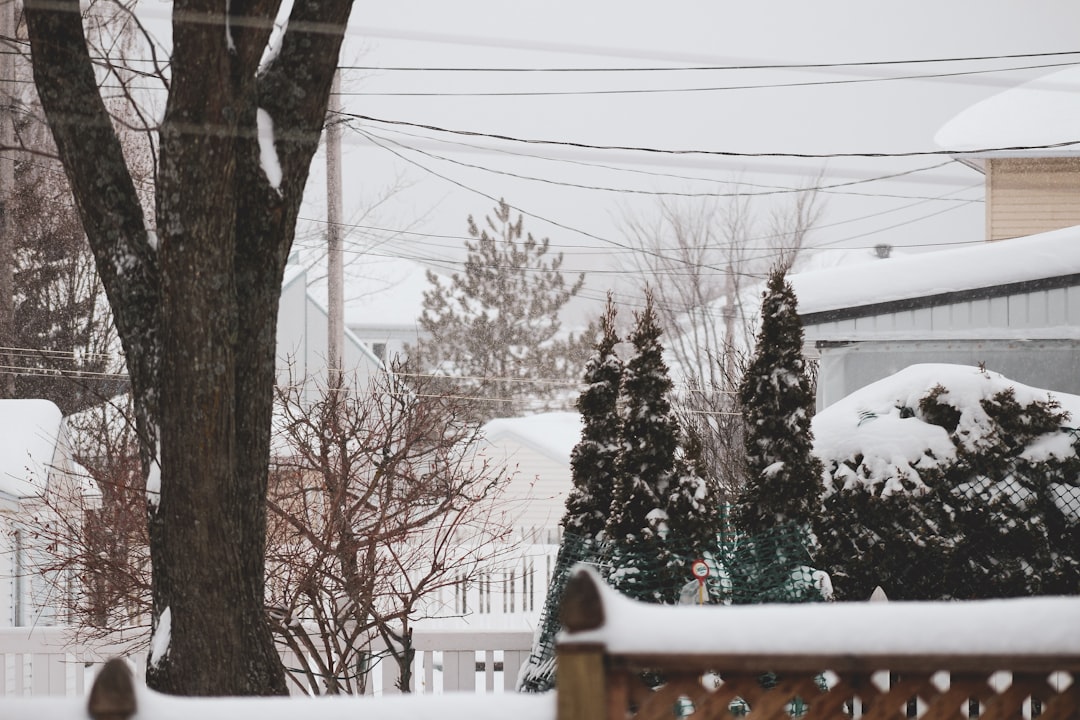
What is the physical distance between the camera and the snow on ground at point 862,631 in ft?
7.11

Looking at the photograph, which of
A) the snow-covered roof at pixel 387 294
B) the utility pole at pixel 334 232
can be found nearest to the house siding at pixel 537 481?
the utility pole at pixel 334 232

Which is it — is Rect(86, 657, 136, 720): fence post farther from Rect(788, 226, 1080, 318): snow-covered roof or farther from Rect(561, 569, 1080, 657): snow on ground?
Rect(788, 226, 1080, 318): snow-covered roof

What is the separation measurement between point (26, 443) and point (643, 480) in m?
7.25

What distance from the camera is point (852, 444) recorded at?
7109 millimetres

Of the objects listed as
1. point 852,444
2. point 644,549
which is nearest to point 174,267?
point 644,549

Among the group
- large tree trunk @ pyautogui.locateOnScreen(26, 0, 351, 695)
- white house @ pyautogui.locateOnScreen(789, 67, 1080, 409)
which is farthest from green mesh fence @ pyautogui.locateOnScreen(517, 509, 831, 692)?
white house @ pyautogui.locateOnScreen(789, 67, 1080, 409)

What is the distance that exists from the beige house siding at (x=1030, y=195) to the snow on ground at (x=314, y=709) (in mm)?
13879

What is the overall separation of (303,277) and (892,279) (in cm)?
1953

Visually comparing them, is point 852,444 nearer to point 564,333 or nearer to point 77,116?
point 77,116

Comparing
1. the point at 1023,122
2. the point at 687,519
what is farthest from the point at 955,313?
the point at 1023,122

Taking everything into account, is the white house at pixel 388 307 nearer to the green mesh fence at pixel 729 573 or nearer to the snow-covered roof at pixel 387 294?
the snow-covered roof at pixel 387 294

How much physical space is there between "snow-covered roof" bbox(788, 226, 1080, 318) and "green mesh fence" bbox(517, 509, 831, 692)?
341 centimetres

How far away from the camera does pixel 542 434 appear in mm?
20422

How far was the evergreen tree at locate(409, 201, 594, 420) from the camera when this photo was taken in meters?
31.8
